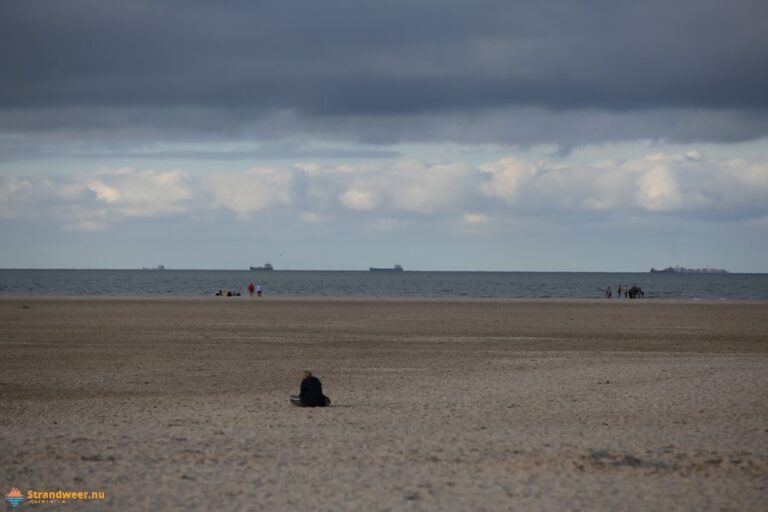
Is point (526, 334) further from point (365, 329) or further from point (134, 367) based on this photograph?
point (134, 367)

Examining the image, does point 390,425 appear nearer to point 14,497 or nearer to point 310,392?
point 310,392

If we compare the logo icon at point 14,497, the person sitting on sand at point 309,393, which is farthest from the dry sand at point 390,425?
the logo icon at point 14,497

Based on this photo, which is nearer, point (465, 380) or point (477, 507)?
point (477, 507)

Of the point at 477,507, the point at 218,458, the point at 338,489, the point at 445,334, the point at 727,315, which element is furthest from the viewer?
the point at 727,315

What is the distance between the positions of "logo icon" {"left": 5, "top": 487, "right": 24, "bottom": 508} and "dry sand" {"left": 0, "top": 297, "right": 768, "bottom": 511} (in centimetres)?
42

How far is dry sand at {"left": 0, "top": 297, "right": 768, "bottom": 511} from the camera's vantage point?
11336 mm

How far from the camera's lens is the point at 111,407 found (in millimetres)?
17781

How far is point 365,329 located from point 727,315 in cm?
2730

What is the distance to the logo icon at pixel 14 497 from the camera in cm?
1078

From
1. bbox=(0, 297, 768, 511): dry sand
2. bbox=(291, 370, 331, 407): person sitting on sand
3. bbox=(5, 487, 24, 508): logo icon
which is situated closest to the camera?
bbox=(5, 487, 24, 508): logo icon

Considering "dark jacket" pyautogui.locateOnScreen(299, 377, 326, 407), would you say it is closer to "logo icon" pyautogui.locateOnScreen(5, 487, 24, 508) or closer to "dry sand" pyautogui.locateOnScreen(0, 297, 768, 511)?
"dry sand" pyautogui.locateOnScreen(0, 297, 768, 511)

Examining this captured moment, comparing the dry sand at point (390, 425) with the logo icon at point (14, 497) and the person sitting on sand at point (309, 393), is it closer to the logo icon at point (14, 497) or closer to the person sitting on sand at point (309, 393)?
the person sitting on sand at point (309, 393)

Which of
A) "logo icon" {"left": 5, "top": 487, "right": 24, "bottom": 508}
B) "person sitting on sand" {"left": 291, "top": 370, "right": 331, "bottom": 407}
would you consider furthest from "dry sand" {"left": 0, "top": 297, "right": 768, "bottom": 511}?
"logo icon" {"left": 5, "top": 487, "right": 24, "bottom": 508}

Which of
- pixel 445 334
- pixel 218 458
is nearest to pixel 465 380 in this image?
pixel 218 458
